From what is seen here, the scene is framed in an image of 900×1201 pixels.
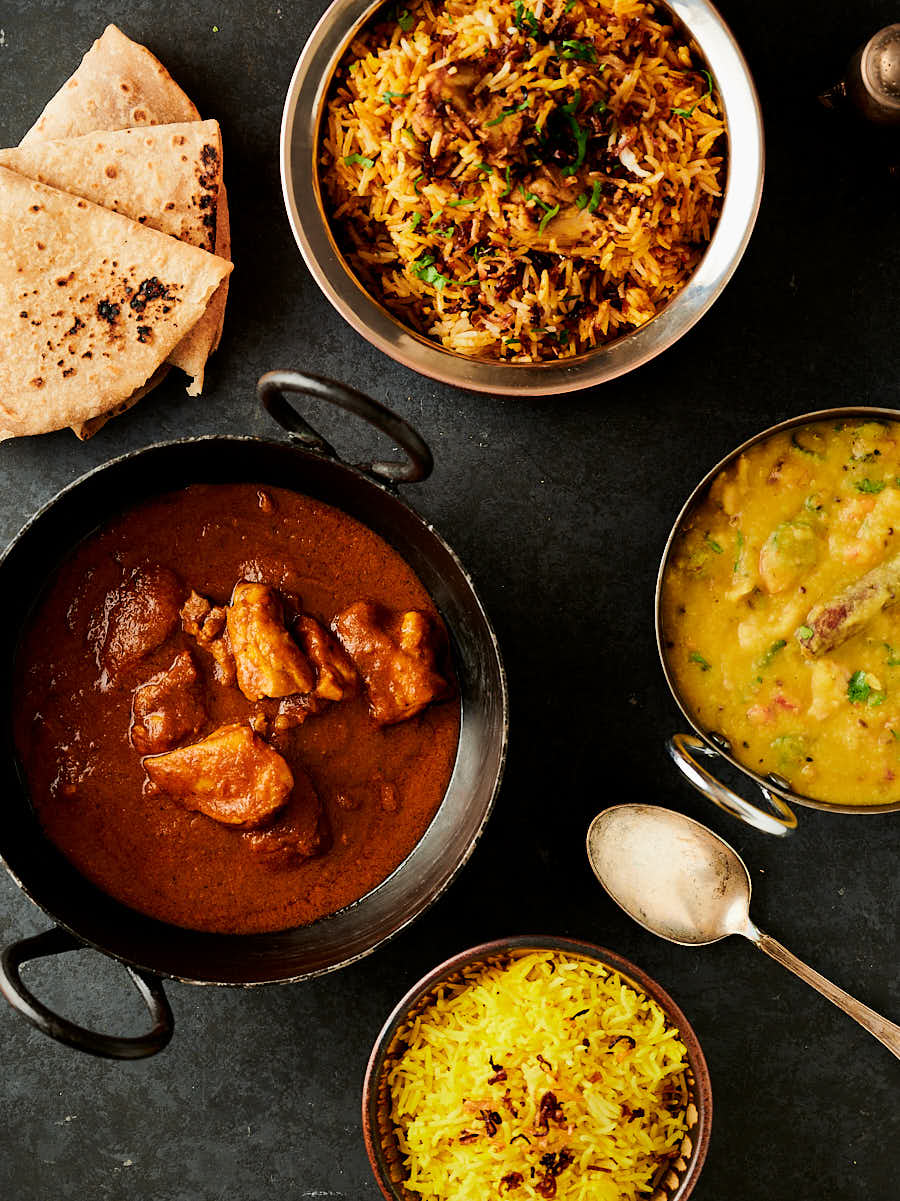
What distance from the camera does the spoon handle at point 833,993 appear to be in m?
2.57

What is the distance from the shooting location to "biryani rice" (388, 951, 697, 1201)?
7.64 ft

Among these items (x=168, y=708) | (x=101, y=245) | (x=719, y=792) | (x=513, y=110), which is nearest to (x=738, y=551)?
(x=719, y=792)

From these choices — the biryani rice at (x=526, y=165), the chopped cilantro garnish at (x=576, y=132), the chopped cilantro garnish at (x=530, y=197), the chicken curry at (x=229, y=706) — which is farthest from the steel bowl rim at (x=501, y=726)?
the chopped cilantro garnish at (x=576, y=132)

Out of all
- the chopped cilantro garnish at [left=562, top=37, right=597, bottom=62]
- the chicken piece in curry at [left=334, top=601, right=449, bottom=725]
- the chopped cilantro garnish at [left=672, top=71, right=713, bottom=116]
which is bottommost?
the chicken piece in curry at [left=334, top=601, right=449, bottom=725]

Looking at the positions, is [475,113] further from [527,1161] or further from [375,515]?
[527,1161]

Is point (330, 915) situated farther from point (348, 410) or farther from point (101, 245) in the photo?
point (101, 245)

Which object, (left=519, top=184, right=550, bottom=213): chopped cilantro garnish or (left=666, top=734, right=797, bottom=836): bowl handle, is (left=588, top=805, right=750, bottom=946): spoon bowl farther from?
(left=519, top=184, right=550, bottom=213): chopped cilantro garnish

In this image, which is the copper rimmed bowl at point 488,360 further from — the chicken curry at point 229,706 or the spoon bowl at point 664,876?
the spoon bowl at point 664,876

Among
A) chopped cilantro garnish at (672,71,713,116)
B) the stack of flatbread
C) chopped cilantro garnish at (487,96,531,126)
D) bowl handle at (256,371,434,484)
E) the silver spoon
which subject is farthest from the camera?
the silver spoon

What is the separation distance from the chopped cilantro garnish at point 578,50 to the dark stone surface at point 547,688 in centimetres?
65

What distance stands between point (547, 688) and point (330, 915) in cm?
81

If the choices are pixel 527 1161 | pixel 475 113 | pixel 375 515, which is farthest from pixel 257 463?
pixel 527 1161

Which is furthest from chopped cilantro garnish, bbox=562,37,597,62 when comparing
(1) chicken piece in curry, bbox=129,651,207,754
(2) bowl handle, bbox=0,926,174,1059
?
(2) bowl handle, bbox=0,926,174,1059

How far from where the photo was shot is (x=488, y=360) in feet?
7.91
